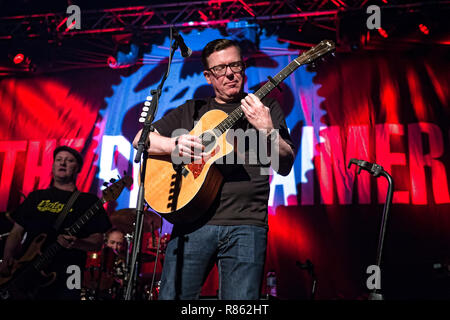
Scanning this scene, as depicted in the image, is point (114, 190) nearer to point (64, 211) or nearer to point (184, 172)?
point (64, 211)

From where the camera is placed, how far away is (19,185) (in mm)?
7508

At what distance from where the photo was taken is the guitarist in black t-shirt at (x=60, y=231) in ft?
14.0

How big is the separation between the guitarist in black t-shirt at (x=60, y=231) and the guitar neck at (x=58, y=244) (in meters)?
0.03

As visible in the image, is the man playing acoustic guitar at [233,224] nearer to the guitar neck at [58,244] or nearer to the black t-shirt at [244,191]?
the black t-shirt at [244,191]

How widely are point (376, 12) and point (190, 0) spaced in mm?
3210

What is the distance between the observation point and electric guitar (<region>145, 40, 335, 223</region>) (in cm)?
265

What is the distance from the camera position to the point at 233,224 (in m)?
2.49

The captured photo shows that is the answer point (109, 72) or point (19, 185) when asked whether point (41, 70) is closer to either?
point (109, 72)

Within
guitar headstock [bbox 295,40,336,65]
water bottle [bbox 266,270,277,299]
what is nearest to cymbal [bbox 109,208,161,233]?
water bottle [bbox 266,270,277,299]

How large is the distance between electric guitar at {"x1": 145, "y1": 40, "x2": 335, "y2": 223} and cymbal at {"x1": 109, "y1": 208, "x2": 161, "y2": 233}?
10.5 feet

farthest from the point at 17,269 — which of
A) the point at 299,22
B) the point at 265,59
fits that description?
the point at 299,22

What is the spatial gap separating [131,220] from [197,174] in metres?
3.72

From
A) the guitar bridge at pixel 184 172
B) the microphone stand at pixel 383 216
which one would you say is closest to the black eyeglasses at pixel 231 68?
the guitar bridge at pixel 184 172

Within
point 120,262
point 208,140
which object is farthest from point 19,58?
point 208,140
